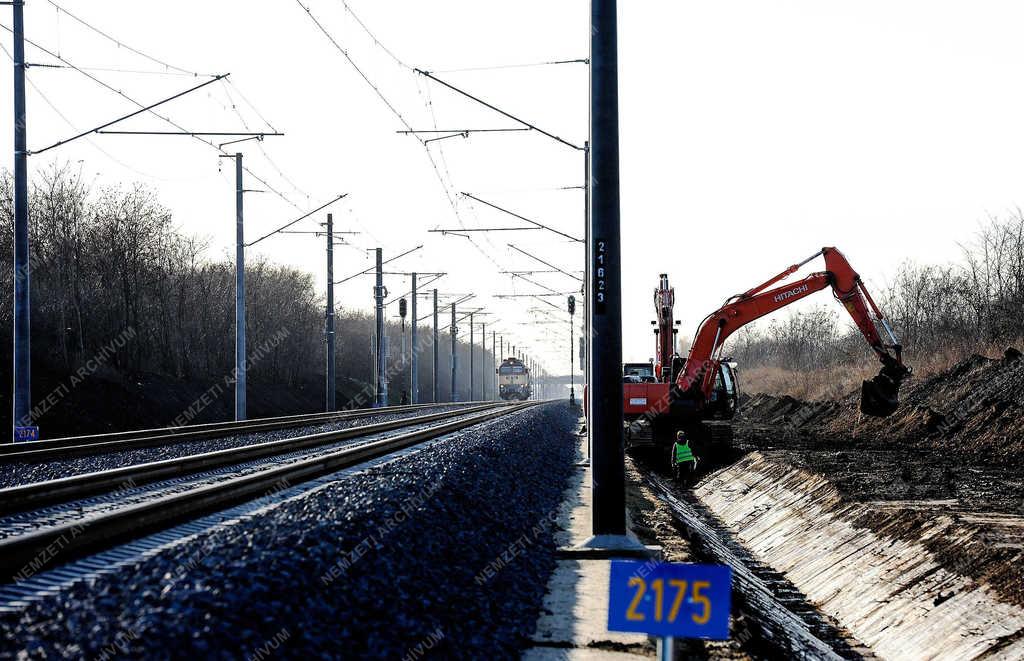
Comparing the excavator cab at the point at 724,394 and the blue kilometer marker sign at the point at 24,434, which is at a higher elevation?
the excavator cab at the point at 724,394

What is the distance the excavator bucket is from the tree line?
24784mm

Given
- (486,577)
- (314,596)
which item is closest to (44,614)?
(314,596)

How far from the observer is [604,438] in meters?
11.3

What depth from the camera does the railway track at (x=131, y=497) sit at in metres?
8.70

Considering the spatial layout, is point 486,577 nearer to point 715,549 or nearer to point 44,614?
point 44,614

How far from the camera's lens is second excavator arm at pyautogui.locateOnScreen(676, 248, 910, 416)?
71.4 feet

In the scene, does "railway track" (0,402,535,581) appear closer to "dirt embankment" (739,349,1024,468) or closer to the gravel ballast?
the gravel ballast

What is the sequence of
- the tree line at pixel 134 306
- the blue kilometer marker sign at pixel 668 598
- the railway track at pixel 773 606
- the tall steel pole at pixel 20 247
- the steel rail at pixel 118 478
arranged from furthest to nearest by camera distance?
the tree line at pixel 134 306, the tall steel pole at pixel 20 247, the steel rail at pixel 118 478, the railway track at pixel 773 606, the blue kilometer marker sign at pixel 668 598

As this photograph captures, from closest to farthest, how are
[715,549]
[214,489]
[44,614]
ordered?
[44,614] → [214,489] → [715,549]

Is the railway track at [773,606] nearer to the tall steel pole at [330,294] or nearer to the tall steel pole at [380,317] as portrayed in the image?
the tall steel pole at [330,294]

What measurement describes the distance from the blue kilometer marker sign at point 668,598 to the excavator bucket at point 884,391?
18.0 metres

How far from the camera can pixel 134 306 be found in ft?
157

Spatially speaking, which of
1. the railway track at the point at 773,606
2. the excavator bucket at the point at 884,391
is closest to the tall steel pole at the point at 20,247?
the railway track at the point at 773,606

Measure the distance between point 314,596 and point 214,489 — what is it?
609cm
